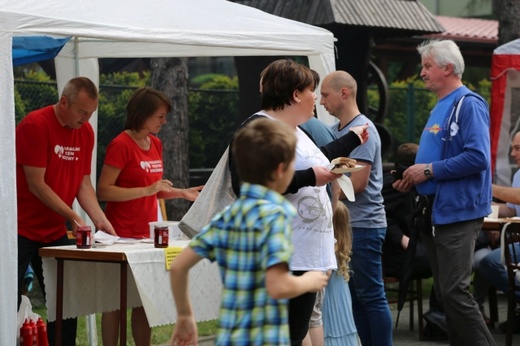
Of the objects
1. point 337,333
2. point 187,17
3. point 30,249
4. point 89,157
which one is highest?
point 187,17

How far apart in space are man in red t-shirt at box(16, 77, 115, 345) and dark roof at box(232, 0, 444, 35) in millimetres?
4525

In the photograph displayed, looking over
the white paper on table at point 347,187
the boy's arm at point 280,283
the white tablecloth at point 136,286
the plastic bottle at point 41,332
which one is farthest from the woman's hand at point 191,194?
the boy's arm at point 280,283

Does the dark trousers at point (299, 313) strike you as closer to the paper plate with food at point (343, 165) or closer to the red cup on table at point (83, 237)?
the paper plate with food at point (343, 165)

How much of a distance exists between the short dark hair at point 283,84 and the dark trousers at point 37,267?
85.0 inches

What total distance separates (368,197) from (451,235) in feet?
2.42

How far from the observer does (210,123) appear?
1377cm

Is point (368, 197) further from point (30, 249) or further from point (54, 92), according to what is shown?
point (54, 92)

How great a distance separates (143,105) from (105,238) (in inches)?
35.0

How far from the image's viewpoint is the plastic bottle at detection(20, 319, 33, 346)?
247 inches

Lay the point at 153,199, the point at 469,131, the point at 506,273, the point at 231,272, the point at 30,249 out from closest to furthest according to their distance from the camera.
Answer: the point at 231,272 → the point at 469,131 → the point at 30,249 → the point at 153,199 → the point at 506,273

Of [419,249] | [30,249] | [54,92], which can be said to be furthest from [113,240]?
[54,92]

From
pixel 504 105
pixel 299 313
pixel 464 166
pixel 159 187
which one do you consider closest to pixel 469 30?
pixel 504 105

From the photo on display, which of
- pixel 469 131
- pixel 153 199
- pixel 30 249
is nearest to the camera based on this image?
pixel 469 131

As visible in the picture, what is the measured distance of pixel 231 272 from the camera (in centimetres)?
360
